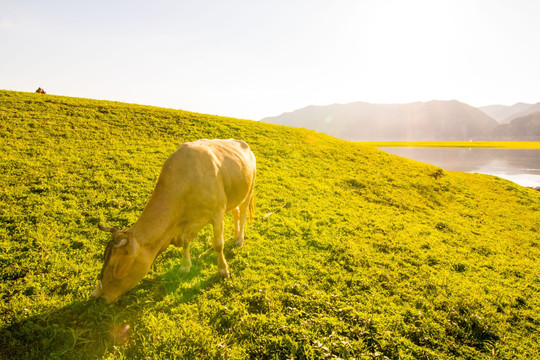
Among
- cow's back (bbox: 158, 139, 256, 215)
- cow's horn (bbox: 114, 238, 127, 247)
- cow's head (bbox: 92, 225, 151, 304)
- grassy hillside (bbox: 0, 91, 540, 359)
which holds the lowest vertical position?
grassy hillside (bbox: 0, 91, 540, 359)

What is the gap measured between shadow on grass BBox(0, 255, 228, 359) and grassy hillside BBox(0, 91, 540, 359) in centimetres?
2

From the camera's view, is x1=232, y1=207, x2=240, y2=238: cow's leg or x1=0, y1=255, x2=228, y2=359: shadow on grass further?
x1=232, y1=207, x2=240, y2=238: cow's leg

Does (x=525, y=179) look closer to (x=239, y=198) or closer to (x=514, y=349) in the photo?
(x=514, y=349)

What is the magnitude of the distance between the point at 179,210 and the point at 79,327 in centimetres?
275

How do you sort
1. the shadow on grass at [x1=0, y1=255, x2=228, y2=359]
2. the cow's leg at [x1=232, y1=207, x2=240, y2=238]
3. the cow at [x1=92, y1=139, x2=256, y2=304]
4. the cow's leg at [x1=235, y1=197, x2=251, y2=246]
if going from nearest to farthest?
1. the shadow on grass at [x1=0, y1=255, x2=228, y2=359]
2. the cow at [x1=92, y1=139, x2=256, y2=304]
3. the cow's leg at [x1=232, y1=207, x2=240, y2=238]
4. the cow's leg at [x1=235, y1=197, x2=251, y2=246]

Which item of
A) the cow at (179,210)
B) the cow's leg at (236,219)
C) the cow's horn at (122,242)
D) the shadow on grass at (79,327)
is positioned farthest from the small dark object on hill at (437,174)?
the cow's horn at (122,242)

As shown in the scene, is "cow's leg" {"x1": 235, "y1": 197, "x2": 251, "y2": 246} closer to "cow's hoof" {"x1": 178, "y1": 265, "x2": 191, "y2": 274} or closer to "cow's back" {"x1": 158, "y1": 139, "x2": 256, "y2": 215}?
"cow's back" {"x1": 158, "y1": 139, "x2": 256, "y2": 215}

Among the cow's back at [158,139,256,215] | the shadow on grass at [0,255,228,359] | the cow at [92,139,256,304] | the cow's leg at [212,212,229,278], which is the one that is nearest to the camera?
the shadow on grass at [0,255,228,359]

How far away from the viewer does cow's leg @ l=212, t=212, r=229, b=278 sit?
245 inches

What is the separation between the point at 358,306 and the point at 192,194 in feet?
15.3

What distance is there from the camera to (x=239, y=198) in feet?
24.1

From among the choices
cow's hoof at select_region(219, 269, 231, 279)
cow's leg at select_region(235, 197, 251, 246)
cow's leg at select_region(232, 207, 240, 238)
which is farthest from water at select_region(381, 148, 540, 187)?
cow's hoof at select_region(219, 269, 231, 279)

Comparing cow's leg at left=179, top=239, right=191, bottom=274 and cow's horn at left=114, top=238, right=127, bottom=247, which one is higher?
cow's horn at left=114, top=238, right=127, bottom=247

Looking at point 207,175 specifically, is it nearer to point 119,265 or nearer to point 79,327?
point 119,265
